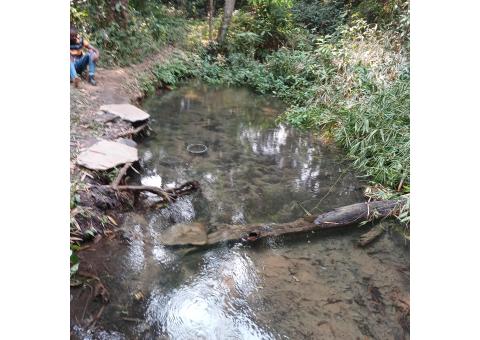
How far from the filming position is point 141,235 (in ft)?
12.6

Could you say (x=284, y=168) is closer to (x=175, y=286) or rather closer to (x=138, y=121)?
(x=138, y=121)

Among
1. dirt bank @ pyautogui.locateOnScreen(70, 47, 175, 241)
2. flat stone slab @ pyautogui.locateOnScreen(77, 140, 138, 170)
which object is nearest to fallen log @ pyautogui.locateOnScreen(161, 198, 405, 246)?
dirt bank @ pyautogui.locateOnScreen(70, 47, 175, 241)

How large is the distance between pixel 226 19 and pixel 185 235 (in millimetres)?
10040

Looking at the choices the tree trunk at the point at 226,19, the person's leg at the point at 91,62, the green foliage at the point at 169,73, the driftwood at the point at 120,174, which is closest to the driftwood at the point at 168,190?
the driftwood at the point at 120,174

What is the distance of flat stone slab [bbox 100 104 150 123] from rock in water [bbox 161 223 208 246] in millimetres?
2686

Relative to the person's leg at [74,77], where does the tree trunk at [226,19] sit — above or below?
above

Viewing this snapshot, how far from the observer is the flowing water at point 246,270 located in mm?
2916

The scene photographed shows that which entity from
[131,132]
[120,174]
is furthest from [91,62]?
[120,174]

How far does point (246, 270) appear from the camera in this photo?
356cm

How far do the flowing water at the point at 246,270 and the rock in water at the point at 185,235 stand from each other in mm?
101

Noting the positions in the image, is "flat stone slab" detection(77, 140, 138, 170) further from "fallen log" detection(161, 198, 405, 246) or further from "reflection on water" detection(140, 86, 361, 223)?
"fallen log" detection(161, 198, 405, 246)

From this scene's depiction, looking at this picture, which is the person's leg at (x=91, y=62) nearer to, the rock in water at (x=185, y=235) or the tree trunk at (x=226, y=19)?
the rock in water at (x=185, y=235)

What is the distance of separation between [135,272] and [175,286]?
0.36 metres

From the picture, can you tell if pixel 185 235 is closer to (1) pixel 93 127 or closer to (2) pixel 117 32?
(1) pixel 93 127
